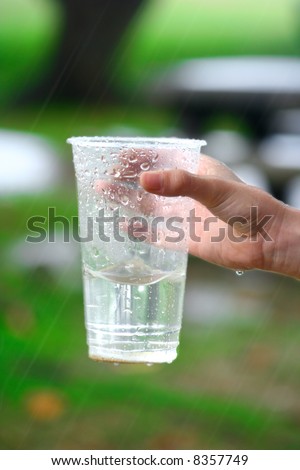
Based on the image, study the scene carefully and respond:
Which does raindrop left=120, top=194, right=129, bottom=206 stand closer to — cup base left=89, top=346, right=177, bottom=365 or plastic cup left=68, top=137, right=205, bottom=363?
plastic cup left=68, top=137, right=205, bottom=363

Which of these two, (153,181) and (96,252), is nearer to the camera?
(153,181)

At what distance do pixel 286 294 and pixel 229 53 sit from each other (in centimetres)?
142

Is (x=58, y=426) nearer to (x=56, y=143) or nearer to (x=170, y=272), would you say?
(x=56, y=143)

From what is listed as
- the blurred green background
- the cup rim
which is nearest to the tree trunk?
the blurred green background

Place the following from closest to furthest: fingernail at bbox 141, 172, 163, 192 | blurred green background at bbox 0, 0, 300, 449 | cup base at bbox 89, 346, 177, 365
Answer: fingernail at bbox 141, 172, 163, 192, cup base at bbox 89, 346, 177, 365, blurred green background at bbox 0, 0, 300, 449

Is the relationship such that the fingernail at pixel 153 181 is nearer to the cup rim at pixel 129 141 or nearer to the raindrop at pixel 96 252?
the cup rim at pixel 129 141

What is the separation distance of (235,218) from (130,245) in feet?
0.76

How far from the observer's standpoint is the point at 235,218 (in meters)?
1.63

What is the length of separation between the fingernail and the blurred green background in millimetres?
2326

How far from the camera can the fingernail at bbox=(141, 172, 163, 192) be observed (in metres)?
1.47

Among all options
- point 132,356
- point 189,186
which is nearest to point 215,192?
point 189,186

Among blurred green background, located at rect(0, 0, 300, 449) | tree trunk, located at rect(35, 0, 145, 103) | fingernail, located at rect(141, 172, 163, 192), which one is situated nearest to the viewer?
fingernail, located at rect(141, 172, 163, 192)

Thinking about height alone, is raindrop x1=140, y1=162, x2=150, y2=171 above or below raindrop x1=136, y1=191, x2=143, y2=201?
above

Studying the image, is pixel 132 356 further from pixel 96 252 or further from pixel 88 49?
pixel 88 49
